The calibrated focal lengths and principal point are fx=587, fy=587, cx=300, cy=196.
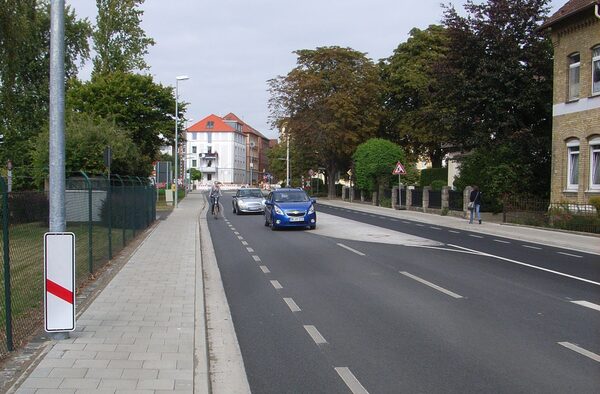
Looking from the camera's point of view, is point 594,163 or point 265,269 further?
point 594,163

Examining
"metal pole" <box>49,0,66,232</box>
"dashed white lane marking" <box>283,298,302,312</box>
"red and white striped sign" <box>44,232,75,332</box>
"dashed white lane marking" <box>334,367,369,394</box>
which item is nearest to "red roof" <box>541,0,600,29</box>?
"dashed white lane marking" <box>283,298,302,312</box>

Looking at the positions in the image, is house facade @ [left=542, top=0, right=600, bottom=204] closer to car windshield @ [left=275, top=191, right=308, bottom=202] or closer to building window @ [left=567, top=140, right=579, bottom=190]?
building window @ [left=567, top=140, right=579, bottom=190]

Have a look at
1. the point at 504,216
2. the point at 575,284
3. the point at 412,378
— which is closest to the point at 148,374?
the point at 412,378

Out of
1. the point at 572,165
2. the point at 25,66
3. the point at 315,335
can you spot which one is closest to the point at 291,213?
the point at 572,165

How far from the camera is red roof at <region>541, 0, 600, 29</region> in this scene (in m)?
23.3

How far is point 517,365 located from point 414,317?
2185 mm

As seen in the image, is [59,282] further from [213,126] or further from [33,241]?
[213,126]

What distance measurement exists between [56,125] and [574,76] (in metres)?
24.1

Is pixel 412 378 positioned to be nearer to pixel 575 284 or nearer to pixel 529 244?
pixel 575 284

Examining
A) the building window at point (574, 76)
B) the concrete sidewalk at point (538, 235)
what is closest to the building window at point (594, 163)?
the building window at point (574, 76)

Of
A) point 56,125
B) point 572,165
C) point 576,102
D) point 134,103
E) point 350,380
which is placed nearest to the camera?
point 350,380

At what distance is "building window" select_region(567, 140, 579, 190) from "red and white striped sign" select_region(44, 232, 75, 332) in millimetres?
23528

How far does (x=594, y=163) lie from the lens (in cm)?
2388

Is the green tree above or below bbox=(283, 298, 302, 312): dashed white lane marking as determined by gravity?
above
